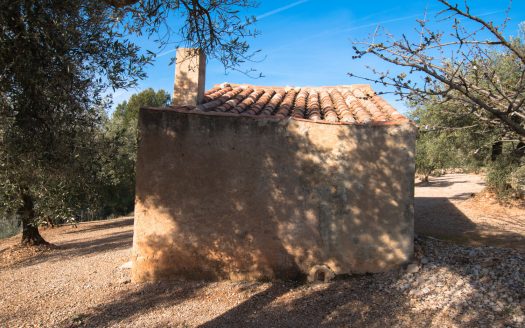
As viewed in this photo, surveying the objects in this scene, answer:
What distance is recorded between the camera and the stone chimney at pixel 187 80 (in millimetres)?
6891

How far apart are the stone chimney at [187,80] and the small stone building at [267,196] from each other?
71 centimetres

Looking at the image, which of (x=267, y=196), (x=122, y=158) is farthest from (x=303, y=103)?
(x=122, y=158)

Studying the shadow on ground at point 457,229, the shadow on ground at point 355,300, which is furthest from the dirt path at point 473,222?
the shadow on ground at point 355,300

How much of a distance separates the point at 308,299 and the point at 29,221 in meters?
8.16

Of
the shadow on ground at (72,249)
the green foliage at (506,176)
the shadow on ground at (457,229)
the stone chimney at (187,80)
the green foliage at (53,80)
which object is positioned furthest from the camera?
the green foliage at (506,176)

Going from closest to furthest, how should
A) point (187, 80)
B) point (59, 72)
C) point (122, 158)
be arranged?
point (59, 72) → point (187, 80) → point (122, 158)

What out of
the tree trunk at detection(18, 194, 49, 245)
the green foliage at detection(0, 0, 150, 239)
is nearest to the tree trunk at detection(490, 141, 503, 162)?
the green foliage at detection(0, 0, 150, 239)

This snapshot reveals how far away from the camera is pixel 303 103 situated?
8094mm

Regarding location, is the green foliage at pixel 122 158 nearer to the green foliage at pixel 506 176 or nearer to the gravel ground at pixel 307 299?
the gravel ground at pixel 307 299

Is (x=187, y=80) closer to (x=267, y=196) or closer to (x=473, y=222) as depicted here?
(x=267, y=196)

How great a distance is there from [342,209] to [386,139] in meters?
1.39

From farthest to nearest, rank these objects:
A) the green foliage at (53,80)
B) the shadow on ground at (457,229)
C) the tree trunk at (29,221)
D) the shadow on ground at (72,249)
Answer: the tree trunk at (29,221)
the shadow on ground at (72,249)
the shadow on ground at (457,229)
the green foliage at (53,80)

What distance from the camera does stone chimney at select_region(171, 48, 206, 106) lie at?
6891 millimetres

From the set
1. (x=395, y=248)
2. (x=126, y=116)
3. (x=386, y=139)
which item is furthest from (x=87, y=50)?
(x=126, y=116)
